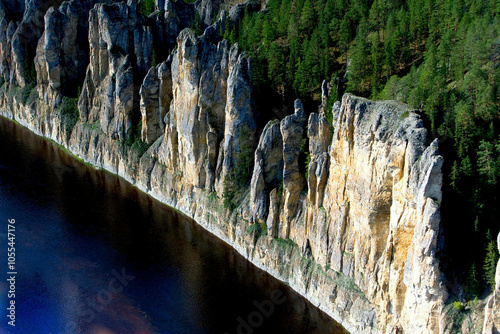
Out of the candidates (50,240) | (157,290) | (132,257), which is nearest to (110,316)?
(157,290)

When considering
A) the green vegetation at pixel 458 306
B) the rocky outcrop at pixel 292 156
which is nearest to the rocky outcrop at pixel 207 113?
the rocky outcrop at pixel 292 156

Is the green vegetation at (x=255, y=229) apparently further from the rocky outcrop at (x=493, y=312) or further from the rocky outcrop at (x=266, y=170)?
the rocky outcrop at (x=493, y=312)

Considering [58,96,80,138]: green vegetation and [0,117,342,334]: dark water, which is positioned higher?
[58,96,80,138]: green vegetation

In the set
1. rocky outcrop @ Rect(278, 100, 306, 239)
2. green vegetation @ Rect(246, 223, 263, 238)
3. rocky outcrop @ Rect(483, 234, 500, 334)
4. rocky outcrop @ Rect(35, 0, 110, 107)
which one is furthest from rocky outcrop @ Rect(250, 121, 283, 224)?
rocky outcrop @ Rect(35, 0, 110, 107)

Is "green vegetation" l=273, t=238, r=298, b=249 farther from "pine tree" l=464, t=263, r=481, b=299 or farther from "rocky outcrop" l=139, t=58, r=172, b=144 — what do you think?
"rocky outcrop" l=139, t=58, r=172, b=144

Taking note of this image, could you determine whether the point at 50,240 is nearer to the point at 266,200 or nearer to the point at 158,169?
the point at 158,169
